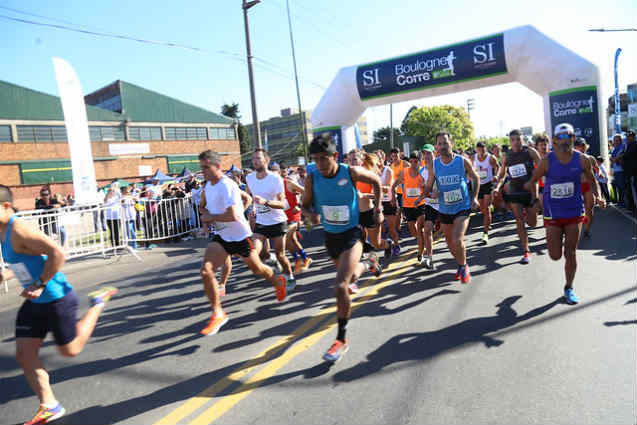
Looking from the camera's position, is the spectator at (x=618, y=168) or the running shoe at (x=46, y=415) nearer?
the running shoe at (x=46, y=415)

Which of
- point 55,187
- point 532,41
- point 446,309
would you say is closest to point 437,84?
point 532,41

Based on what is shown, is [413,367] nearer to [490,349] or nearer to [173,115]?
[490,349]

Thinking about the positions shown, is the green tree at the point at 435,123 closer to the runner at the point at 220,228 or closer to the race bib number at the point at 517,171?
the race bib number at the point at 517,171

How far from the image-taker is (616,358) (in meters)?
3.43

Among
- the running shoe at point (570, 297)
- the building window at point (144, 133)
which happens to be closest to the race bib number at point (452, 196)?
the running shoe at point (570, 297)

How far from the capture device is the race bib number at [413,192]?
7586mm

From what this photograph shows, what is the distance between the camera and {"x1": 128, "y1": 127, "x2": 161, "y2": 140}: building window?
1778 inches

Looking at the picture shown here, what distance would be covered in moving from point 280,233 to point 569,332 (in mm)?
3800

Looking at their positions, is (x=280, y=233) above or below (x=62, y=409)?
above

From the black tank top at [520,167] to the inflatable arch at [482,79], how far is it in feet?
23.7

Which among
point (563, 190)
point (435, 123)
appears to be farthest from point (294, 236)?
point (435, 123)

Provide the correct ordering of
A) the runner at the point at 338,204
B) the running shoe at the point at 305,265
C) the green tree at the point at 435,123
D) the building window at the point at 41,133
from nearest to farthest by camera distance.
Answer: the runner at the point at 338,204
the running shoe at the point at 305,265
the building window at the point at 41,133
the green tree at the point at 435,123

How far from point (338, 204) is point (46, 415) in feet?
8.90

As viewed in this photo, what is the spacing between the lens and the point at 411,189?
7.63 meters
